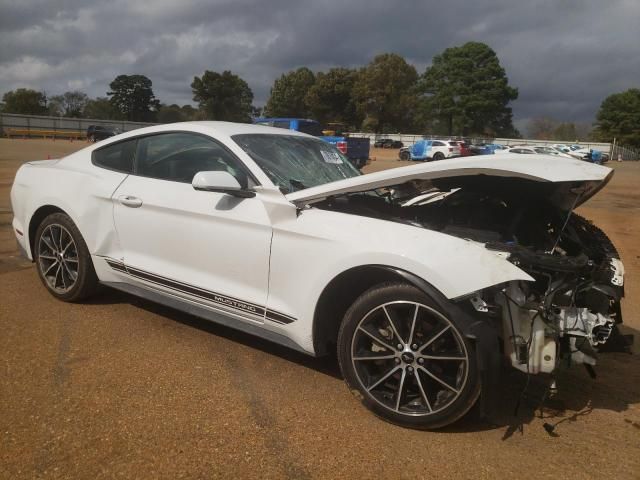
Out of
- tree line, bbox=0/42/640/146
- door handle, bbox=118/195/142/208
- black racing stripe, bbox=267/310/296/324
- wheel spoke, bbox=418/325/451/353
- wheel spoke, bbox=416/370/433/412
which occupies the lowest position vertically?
wheel spoke, bbox=416/370/433/412

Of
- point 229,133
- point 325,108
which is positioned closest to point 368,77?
point 325,108

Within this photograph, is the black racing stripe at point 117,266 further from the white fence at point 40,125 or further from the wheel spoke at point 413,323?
the white fence at point 40,125

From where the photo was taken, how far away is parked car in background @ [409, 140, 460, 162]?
36.9m

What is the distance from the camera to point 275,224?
3066mm

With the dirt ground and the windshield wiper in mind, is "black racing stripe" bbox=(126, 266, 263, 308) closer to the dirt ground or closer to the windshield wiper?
the dirt ground

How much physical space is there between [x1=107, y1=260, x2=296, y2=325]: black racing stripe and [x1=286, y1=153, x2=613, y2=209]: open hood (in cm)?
68

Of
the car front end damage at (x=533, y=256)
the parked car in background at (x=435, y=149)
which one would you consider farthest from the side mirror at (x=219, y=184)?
the parked car in background at (x=435, y=149)

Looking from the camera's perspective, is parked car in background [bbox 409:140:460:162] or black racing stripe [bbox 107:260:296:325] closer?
black racing stripe [bbox 107:260:296:325]

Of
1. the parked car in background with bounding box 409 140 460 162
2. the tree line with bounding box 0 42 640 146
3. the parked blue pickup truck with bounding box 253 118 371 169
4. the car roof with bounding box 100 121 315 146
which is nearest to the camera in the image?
the car roof with bounding box 100 121 315 146

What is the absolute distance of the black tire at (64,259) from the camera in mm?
4141

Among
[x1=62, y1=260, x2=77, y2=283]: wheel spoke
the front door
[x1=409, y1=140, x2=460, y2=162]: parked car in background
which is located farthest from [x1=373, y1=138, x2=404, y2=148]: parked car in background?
the front door

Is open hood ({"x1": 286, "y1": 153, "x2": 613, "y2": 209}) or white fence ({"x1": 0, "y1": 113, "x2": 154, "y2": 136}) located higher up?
white fence ({"x1": 0, "y1": 113, "x2": 154, "y2": 136})

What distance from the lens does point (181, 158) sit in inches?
148

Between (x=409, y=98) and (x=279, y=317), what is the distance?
70279 millimetres
